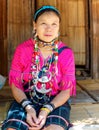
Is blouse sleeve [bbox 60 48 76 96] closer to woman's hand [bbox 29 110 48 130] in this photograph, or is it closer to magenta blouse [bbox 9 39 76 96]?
magenta blouse [bbox 9 39 76 96]

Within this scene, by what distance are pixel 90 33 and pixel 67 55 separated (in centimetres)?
389

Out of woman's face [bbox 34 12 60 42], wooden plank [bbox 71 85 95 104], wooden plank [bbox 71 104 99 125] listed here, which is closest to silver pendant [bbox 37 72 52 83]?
woman's face [bbox 34 12 60 42]

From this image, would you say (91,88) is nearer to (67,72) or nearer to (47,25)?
(67,72)

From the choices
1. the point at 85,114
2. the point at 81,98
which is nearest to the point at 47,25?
the point at 85,114

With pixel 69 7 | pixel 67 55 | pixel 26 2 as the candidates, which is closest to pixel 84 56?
pixel 69 7

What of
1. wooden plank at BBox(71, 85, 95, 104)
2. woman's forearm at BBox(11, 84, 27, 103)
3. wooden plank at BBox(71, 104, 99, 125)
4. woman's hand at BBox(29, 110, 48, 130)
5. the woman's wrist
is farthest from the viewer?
wooden plank at BBox(71, 85, 95, 104)

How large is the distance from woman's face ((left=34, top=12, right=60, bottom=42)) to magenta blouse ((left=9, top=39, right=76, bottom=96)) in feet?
0.54

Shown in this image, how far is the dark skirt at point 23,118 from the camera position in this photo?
7.23 feet

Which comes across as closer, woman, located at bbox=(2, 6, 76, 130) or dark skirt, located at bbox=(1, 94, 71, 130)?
dark skirt, located at bbox=(1, 94, 71, 130)

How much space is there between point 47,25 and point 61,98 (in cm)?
57

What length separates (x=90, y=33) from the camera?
630 centimetres

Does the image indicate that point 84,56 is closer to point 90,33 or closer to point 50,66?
point 90,33

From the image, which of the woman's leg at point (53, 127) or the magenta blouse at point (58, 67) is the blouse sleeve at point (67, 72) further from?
the woman's leg at point (53, 127)

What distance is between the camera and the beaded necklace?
247cm
